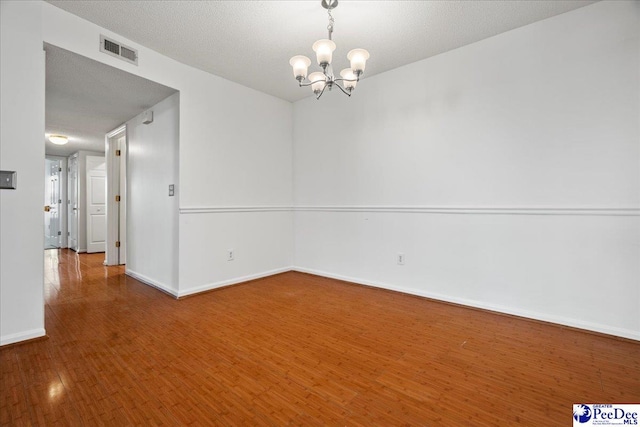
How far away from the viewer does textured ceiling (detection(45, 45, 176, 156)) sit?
2.73 meters

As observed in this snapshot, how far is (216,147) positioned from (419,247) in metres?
2.76

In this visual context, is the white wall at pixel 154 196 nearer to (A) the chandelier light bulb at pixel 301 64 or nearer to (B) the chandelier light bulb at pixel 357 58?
(A) the chandelier light bulb at pixel 301 64

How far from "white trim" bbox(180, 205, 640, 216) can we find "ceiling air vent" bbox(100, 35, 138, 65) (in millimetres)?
1580

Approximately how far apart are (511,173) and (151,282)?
4376 millimetres

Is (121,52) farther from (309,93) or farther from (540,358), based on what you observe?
(540,358)

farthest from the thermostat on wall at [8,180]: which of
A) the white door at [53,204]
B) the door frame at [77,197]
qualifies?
the white door at [53,204]

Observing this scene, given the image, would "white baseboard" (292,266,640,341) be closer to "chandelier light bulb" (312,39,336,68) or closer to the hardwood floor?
the hardwood floor

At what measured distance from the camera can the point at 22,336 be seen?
2166 mm

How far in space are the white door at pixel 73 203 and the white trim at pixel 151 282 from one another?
11.1ft

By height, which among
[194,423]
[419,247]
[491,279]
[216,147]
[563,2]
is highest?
[563,2]

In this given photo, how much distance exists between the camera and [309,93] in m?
4.21

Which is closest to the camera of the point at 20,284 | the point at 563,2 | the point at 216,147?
the point at 20,284

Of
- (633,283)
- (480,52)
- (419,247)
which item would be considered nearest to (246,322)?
(419,247)

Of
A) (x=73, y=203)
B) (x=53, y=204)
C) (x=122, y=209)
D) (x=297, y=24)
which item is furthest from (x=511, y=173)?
(x=53, y=204)
